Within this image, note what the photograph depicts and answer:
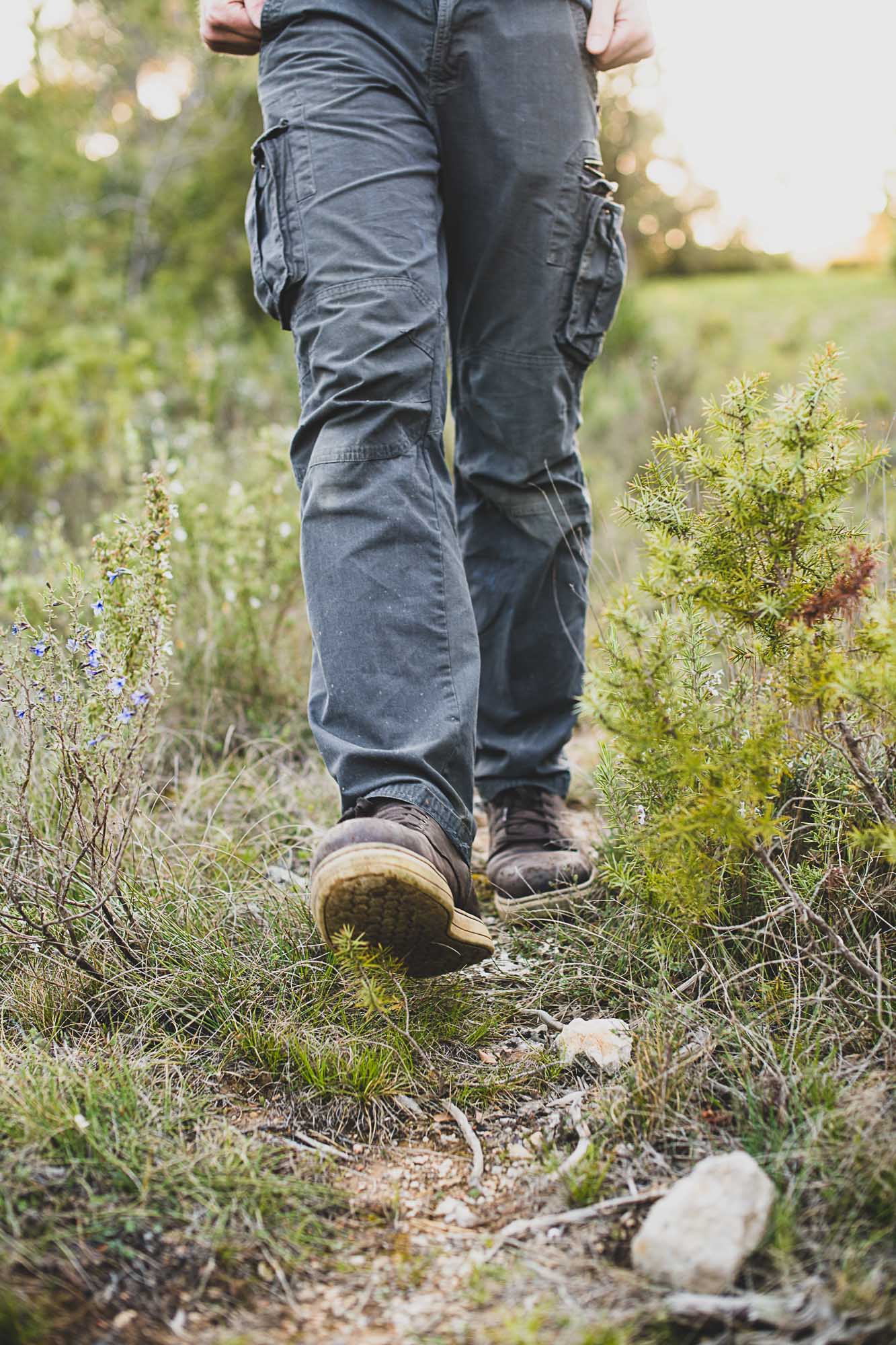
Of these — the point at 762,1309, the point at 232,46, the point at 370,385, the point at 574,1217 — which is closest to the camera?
the point at 762,1309

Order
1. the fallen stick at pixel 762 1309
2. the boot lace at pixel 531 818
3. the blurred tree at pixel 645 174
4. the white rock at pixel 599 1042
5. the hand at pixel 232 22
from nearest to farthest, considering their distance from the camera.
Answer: the fallen stick at pixel 762 1309 < the white rock at pixel 599 1042 < the hand at pixel 232 22 < the boot lace at pixel 531 818 < the blurred tree at pixel 645 174

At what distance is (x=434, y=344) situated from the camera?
1.74 metres

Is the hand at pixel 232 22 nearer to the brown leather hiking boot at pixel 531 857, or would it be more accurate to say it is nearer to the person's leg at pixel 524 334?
the person's leg at pixel 524 334

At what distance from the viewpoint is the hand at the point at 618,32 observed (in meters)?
1.95

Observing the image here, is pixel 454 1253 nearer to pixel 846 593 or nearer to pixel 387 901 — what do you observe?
pixel 387 901

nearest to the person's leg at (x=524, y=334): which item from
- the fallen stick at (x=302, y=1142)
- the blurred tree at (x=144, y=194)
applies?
the fallen stick at (x=302, y=1142)

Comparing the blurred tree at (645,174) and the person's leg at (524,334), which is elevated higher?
the blurred tree at (645,174)

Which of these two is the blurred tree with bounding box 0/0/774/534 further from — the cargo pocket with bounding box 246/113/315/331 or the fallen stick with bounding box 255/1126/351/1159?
the fallen stick with bounding box 255/1126/351/1159

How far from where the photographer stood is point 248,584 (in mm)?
2895

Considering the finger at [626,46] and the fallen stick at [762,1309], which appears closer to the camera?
the fallen stick at [762,1309]

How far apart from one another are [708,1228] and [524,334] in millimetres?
1472

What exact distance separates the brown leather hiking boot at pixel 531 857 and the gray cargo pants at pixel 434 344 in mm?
61

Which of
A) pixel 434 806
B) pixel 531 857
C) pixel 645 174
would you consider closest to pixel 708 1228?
pixel 434 806

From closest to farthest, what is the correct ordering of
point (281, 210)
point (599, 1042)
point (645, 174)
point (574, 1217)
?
point (574, 1217)
point (599, 1042)
point (281, 210)
point (645, 174)
